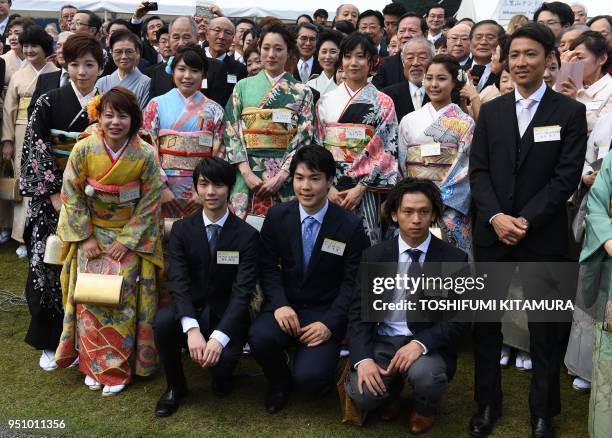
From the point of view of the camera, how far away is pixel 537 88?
3426 mm

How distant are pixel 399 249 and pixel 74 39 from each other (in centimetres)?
253

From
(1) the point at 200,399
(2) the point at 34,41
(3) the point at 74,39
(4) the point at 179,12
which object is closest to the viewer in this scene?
(1) the point at 200,399

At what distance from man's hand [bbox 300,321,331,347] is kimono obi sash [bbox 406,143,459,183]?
1.34 metres

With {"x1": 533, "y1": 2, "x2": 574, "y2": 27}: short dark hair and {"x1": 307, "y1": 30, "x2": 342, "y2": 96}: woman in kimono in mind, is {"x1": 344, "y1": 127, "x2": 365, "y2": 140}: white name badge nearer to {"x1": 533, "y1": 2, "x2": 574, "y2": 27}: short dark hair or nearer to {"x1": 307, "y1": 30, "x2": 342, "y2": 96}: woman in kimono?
{"x1": 307, "y1": 30, "x2": 342, "y2": 96}: woman in kimono

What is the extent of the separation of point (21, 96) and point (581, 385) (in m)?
5.40

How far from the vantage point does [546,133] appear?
3.33 metres

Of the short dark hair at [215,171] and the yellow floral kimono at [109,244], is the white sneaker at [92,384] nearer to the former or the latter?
the yellow floral kimono at [109,244]

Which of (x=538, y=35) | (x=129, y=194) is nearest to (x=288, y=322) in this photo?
(x=129, y=194)

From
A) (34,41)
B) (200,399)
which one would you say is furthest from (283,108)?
(34,41)

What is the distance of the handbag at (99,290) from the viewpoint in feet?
12.1

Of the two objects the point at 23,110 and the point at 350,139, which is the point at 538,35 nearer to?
the point at 350,139

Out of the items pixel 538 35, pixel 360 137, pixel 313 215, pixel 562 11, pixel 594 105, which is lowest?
pixel 313 215

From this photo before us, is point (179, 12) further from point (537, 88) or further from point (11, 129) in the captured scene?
point (537, 88)

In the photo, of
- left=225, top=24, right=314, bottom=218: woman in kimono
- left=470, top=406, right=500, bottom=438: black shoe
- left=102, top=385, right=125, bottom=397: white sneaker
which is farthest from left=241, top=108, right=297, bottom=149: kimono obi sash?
left=470, top=406, right=500, bottom=438: black shoe
